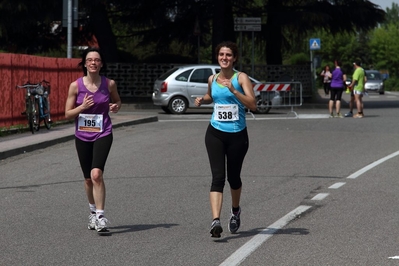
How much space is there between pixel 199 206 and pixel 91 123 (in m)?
2.22

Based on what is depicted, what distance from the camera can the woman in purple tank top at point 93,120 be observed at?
9.05 m

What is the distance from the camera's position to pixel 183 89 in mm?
30594

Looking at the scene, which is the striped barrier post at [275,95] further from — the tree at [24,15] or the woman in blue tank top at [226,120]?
the woman in blue tank top at [226,120]

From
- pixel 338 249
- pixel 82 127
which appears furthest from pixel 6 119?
pixel 338 249

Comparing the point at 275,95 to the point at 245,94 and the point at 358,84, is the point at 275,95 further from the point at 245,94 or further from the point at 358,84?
the point at 245,94

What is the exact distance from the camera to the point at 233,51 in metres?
8.88

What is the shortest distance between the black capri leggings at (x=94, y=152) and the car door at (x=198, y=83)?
21.2 m

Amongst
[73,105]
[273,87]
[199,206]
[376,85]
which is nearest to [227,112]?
[73,105]

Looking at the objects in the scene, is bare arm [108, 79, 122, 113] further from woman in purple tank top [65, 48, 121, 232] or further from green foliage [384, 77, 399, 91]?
green foliage [384, 77, 399, 91]

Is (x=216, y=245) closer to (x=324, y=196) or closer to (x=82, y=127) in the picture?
(x=82, y=127)

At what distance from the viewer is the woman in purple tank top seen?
905 cm

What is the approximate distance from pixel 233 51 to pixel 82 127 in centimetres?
154

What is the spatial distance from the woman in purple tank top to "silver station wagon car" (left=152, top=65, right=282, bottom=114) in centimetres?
2119

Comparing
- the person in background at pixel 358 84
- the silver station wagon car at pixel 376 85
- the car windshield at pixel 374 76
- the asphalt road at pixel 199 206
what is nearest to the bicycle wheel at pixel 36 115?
the asphalt road at pixel 199 206
